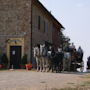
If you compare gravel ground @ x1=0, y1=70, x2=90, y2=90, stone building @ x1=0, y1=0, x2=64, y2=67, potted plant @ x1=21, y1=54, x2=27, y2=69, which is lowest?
gravel ground @ x1=0, y1=70, x2=90, y2=90

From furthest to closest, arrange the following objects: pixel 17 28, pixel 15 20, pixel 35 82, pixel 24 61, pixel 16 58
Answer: pixel 15 20, pixel 17 28, pixel 16 58, pixel 24 61, pixel 35 82

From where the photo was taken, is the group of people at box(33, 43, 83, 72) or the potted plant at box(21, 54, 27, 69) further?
the potted plant at box(21, 54, 27, 69)

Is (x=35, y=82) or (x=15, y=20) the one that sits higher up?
(x=15, y=20)

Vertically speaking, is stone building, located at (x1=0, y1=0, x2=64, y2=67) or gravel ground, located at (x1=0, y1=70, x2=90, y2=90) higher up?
stone building, located at (x1=0, y1=0, x2=64, y2=67)

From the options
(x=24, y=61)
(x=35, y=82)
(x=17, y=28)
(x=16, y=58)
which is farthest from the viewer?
(x=17, y=28)

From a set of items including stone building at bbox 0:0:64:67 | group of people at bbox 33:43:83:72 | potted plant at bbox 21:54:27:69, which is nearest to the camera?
group of people at bbox 33:43:83:72

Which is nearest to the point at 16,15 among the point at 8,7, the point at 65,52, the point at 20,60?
the point at 8,7

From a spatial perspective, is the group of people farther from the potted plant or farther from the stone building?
the stone building

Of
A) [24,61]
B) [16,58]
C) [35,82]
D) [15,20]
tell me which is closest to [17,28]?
[15,20]

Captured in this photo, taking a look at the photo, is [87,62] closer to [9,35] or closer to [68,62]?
[68,62]

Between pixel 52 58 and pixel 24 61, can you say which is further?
pixel 24 61

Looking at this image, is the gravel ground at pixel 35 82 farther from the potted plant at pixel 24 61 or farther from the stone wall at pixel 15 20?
the stone wall at pixel 15 20

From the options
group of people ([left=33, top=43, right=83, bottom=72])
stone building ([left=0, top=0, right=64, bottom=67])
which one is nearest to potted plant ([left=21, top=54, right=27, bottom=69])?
stone building ([left=0, top=0, right=64, bottom=67])

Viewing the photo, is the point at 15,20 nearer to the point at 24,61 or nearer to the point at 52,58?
the point at 24,61
